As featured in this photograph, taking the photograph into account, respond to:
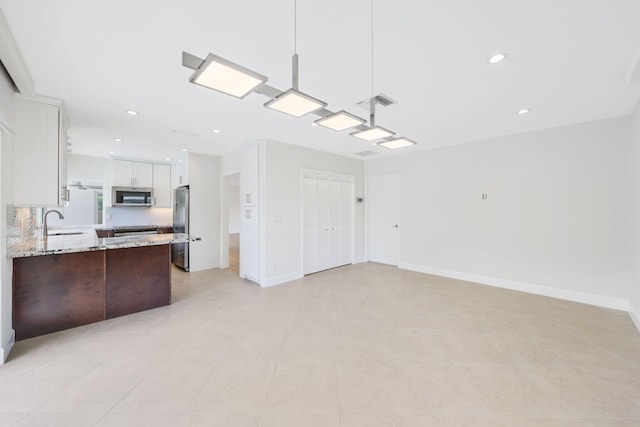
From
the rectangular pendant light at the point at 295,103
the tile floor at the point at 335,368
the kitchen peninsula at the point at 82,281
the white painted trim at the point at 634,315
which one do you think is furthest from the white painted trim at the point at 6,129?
the white painted trim at the point at 634,315

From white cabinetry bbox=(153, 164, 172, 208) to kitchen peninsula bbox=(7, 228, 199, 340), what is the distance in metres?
3.53

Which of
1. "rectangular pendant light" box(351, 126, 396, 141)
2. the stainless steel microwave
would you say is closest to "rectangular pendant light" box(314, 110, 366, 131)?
"rectangular pendant light" box(351, 126, 396, 141)

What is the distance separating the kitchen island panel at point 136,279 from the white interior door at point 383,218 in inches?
179

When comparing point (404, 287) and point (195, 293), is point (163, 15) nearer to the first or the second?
point (195, 293)

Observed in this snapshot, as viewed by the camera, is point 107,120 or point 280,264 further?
point 280,264

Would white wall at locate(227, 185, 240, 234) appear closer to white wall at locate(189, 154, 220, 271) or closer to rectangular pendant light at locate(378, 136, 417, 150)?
white wall at locate(189, 154, 220, 271)

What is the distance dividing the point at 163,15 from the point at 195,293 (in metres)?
3.78

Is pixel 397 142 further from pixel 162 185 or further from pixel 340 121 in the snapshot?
pixel 162 185

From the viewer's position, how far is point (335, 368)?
2.26m

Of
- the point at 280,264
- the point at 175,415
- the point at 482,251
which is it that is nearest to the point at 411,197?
the point at 482,251

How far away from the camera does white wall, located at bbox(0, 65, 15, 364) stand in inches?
92.4

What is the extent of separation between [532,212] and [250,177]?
16.2 ft

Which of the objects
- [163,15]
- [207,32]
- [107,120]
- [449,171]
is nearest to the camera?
[163,15]

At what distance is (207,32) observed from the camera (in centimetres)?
190
